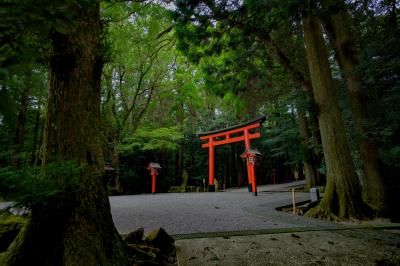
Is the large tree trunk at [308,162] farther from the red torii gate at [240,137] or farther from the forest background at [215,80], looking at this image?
the red torii gate at [240,137]

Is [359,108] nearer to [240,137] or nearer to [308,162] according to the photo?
[308,162]

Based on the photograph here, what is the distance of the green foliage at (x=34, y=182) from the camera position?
2.92 feet

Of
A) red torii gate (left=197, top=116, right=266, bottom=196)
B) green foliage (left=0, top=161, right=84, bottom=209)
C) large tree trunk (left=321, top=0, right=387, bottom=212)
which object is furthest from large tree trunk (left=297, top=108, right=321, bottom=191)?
green foliage (left=0, top=161, right=84, bottom=209)

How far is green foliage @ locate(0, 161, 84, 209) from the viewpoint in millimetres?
891

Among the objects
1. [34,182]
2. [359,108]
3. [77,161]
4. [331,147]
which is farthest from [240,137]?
[34,182]

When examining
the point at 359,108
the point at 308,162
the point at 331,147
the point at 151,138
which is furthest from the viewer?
the point at 151,138

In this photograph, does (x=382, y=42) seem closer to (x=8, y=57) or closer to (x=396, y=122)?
(x=396, y=122)

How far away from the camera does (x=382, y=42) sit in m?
3.50

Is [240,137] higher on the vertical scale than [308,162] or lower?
higher

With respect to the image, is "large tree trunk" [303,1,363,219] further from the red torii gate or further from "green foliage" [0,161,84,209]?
the red torii gate

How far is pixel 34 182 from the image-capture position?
1.04 metres

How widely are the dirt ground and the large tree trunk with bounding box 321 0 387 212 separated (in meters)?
2.49

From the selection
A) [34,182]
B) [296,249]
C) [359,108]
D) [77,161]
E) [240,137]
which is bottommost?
[296,249]

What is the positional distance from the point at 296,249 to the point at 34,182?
262cm
